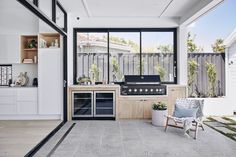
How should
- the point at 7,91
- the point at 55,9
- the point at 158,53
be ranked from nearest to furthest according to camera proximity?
the point at 55,9
the point at 7,91
the point at 158,53

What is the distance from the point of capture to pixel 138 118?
587cm

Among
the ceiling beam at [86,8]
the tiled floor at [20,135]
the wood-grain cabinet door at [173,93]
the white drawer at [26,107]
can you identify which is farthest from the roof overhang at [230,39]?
the white drawer at [26,107]

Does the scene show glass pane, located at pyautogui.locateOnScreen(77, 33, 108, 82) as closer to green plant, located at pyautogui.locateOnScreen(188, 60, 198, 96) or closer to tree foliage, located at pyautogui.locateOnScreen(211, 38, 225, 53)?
green plant, located at pyautogui.locateOnScreen(188, 60, 198, 96)

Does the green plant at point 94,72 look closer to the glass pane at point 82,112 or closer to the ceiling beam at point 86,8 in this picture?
the glass pane at point 82,112

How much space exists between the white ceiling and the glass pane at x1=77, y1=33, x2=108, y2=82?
735 mm

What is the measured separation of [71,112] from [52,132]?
1311 mm

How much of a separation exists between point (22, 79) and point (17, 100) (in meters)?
0.63

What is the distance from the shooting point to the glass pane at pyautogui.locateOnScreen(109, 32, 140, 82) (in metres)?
6.54

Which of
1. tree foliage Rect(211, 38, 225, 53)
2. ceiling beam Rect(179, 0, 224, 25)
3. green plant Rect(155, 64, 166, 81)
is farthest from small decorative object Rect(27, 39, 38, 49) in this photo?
tree foliage Rect(211, 38, 225, 53)

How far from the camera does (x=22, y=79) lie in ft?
20.0

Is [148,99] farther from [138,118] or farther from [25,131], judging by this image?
[25,131]

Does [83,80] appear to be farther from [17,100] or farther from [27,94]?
[17,100]

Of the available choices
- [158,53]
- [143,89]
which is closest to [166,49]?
[158,53]

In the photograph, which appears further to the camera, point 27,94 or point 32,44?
point 32,44
